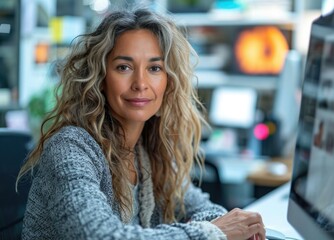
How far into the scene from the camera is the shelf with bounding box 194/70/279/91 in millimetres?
4059

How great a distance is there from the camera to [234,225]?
4.15 ft

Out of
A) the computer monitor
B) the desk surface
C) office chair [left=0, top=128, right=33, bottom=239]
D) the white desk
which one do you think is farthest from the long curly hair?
the desk surface

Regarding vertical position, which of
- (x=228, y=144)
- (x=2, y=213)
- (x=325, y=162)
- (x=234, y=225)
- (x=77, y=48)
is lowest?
(x=228, y=144)

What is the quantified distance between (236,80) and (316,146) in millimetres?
3045

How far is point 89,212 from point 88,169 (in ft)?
0.59

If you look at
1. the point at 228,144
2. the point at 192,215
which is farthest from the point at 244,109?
the point at 192,215

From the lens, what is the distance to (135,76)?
1.48 meters

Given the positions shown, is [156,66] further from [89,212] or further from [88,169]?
[89,212]

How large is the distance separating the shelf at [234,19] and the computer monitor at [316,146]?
8.98 ft

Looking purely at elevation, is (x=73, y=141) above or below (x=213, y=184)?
above

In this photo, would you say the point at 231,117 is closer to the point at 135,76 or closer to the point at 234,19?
the point at 234,19

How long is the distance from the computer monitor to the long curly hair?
44 centimetres

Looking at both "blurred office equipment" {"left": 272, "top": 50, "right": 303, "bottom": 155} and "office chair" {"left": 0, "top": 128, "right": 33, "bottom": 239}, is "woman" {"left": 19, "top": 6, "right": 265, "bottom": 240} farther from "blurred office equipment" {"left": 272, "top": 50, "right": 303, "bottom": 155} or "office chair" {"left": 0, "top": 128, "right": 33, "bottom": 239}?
"blurred office equipment" {"left": 272, "top": 50, "right": 303, "bottom": 155}

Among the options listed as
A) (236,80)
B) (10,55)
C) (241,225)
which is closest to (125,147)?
(241,225)
